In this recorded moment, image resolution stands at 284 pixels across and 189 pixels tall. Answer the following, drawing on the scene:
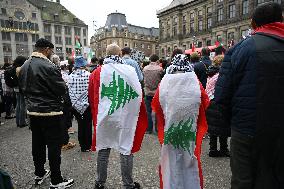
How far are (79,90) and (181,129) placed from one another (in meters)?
3.11

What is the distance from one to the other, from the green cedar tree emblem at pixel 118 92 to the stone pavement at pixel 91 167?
138 centimetres

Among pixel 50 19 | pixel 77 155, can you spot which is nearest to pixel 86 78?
pixel 77 155

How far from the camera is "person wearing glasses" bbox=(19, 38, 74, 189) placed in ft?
12.6

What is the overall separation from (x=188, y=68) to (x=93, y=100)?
1420 mm

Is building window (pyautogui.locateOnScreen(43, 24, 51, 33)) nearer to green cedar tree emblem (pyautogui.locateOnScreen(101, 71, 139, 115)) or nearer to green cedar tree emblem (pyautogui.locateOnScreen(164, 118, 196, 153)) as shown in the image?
green cedar tree emblem (pyautogui.locateOnScreen(101, 71, 139, 115))

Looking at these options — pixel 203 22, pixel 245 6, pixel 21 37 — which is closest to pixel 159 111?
pixel 245 6

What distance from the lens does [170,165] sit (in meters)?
3.34

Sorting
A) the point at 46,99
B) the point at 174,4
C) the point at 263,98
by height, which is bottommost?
the point at 46,99

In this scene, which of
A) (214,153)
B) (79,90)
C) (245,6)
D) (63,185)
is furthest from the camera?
(245,6)

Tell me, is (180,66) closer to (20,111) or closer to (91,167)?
(91,167)

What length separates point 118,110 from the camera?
3.69m

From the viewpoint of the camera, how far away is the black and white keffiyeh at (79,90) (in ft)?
19.0

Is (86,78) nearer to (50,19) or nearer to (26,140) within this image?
(26,140)

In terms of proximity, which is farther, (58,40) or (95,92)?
(58,40)
